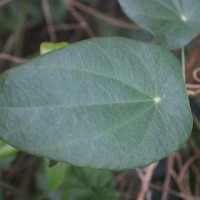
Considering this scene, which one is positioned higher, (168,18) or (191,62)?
(168,18)

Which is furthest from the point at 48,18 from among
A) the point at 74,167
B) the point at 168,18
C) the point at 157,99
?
the point at 157,99

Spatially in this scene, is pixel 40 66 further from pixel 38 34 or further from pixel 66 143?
pixel 38 34

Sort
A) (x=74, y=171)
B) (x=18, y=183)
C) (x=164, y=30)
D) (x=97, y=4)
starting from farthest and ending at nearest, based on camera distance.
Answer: (x=97, y=4) < (x=18, y=183) < (x=74, y=171) < (x=164, y=30)

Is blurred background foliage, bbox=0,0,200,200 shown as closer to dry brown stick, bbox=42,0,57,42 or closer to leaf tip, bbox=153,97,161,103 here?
dry brown stick, bbox=42,0,57,42

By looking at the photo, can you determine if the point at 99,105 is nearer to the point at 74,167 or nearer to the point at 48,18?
the point at 74,167

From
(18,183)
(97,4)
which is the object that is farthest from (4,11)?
(18,183)

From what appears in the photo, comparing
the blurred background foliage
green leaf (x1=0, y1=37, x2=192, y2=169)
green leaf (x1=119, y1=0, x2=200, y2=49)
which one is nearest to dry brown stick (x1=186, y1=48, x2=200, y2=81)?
the blurred background foliage

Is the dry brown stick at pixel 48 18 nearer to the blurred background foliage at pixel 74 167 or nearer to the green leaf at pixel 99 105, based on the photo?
the blurred background foliage at pixel 74 167
